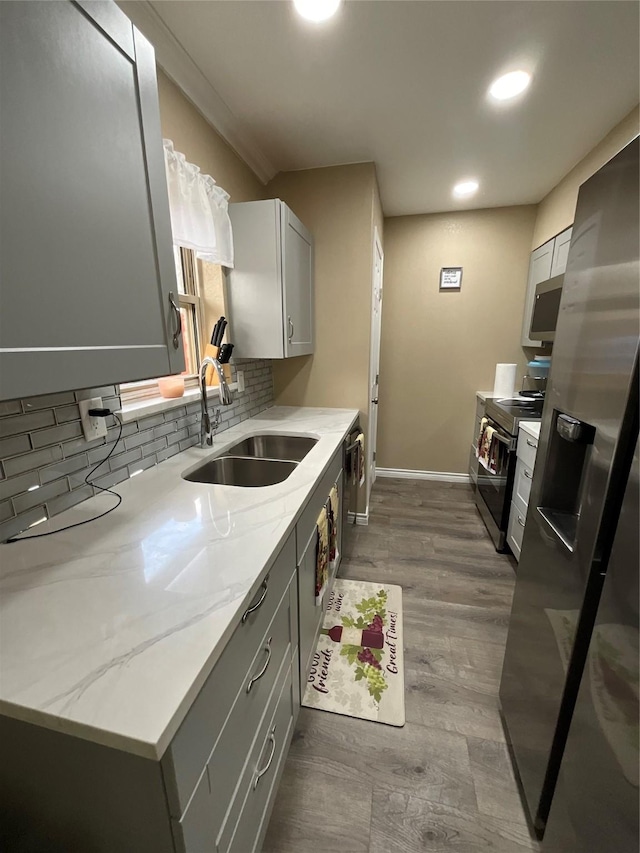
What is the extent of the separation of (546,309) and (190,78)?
2600 mm

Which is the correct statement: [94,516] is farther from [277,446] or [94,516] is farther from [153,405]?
[277,446]

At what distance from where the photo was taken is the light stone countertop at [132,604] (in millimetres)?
488

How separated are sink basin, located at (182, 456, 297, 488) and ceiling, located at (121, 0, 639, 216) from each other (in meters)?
1.69

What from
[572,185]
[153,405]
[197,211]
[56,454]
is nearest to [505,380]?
[572,185]

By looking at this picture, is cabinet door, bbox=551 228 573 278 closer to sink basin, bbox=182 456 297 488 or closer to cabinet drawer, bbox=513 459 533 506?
cabinet drawer, bbox=513 459 533 506

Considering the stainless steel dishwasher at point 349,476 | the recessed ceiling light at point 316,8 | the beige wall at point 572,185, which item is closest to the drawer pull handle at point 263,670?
the stainless steel dishwasher at point 349,476

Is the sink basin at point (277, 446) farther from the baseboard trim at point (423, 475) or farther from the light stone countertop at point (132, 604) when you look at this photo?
the baseboard trim at point (423, 475)

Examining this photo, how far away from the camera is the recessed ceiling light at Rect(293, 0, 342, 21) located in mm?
1209

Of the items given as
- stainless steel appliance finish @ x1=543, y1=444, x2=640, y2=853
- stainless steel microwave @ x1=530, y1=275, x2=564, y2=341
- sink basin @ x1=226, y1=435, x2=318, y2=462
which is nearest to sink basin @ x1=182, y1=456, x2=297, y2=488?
sink basin @ x1=226, y1=435, x2=318, y2=462

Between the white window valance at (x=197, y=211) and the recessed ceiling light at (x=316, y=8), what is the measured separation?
0.66 meters

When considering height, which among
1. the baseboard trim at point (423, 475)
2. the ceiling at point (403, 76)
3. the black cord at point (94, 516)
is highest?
the ceiling at point (403, 76)

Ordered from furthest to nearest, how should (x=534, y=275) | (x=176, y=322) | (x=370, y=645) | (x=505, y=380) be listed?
(x=505, y=380) → (x=534, y=275) → (x=370, y=645) → (x=176, y=322)

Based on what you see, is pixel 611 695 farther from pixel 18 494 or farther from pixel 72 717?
pixel 18 494

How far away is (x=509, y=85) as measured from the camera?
1622 mm
